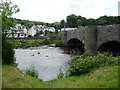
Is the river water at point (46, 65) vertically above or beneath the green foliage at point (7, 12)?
beneath

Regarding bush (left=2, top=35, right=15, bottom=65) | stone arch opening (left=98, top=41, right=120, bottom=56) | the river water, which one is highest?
bush (left=2, top=35, right=15, bottom=65)

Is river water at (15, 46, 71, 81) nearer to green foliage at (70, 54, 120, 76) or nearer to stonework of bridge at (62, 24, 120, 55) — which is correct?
green foliage at (70, 54, 120, 76)

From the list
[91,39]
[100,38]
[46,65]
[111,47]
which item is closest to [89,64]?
[46,65]

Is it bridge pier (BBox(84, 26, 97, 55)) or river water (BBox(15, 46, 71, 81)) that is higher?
bridge pier (BBox(84, 26, 97, 55))

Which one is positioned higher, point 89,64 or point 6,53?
point 6,53

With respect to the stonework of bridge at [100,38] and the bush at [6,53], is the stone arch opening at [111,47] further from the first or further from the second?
the bush at [6,53]

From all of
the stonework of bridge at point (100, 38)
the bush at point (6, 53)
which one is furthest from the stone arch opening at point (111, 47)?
the bush at point (6, 53)

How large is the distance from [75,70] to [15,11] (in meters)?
6.37

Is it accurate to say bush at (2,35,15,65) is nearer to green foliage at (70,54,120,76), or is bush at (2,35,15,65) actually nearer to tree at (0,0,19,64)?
tree at (0,0,19,64)

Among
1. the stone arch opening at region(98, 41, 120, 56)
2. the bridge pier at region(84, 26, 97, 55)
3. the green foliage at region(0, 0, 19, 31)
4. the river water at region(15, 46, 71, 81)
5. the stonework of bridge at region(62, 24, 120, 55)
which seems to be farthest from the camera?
the bridge pier at region(84, 26, 97, 55)

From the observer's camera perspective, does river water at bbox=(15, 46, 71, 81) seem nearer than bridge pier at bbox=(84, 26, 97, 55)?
Yes

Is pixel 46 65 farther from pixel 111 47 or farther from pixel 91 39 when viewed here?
pixel 111 47

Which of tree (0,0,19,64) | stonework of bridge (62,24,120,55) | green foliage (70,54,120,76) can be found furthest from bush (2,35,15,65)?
stonework of bridge (62,24,120,55)

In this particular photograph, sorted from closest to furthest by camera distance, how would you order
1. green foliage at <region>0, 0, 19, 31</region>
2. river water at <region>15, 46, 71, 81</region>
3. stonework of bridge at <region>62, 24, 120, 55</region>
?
green foliage at <region>0, 0, 19, 31</region>, river water at <region>15, 46, 71, 81</region>, stonework of bridge at <region>62, 24, 120, 55</region>
